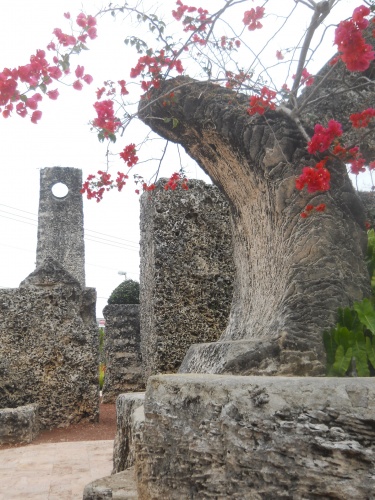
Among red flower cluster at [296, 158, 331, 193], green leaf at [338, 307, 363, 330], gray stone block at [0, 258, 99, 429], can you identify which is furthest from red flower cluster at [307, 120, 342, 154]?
gray stone block at [0, 258, 99, 429]

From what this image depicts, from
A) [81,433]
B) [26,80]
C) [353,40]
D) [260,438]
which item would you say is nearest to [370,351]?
[260,438]

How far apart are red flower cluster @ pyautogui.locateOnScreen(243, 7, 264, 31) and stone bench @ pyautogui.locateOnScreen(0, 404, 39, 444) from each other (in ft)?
14.9

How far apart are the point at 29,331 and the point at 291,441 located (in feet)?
18.8

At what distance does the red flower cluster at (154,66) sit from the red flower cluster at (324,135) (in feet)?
3.84

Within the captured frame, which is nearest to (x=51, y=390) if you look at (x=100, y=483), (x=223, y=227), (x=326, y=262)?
(x=223, y=227)

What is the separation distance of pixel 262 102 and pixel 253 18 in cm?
62

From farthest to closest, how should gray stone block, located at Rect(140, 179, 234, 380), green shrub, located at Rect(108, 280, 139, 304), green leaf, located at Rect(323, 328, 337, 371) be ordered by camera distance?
green shrub, located at Rect(108, 280, 139, 304)
gray stone block, located at Rect(140, 179, 234, 380)
green leaf, located at Rect(323, 328, 337, 371)

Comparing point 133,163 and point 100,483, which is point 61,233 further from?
point 100,483

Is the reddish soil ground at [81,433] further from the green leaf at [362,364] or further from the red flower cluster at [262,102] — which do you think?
the green leaf at [362,364]

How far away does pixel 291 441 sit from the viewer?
4.81 feet

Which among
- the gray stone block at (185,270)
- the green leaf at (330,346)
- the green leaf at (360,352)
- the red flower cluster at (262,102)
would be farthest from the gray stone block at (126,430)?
the gray stone block at (185,270)

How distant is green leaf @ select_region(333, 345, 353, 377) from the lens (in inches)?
76.7

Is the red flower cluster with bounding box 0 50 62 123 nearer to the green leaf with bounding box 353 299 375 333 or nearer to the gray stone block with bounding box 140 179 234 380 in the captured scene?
the green leaf with bounding box 353 299 375 333

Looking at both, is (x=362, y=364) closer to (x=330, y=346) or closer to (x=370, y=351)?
(x=370, y=351)
